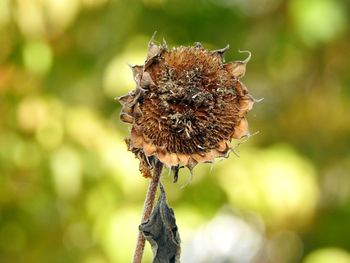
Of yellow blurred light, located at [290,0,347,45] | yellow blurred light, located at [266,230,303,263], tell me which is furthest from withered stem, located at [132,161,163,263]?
yellow blurred light, located at [266,230,303,263]

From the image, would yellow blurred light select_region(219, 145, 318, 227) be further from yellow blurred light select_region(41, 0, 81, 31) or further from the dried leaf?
the dried leaf

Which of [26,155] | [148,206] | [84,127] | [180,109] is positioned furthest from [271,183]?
[148,206]

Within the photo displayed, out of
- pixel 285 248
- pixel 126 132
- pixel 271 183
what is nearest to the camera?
pixel 271 183

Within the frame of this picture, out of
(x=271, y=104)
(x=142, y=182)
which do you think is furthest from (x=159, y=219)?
(x=271, y=104)

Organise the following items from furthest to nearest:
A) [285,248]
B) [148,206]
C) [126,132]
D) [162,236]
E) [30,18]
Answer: [285,248] < [126,132] < [30,18] < [162,236] < [148,206]

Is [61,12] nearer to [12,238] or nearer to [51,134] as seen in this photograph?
[51,134]

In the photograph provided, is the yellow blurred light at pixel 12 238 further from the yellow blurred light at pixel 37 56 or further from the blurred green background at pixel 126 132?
the yellow blurred light at pixel 37 56
